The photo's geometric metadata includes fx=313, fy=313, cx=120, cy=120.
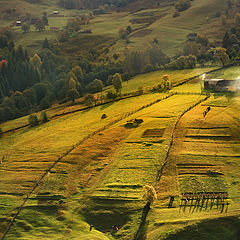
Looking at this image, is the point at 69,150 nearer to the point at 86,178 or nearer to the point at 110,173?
the point at 86,178

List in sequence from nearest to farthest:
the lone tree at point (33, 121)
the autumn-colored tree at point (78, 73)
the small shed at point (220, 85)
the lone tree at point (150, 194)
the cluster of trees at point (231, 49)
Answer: the lone tree at point (150, 194)
the small shed at point (220, 85)
the lone tree at point (33, 121)
the cluster of trees at point (231, 49)
the autumn-colored tree at point (78, 73)

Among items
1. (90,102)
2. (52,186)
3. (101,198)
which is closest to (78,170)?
(52,186)

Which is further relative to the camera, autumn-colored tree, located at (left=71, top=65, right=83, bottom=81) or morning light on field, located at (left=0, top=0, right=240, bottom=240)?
autumn-colored tree, located at (left=71, top=65, right=83, bottom=81)

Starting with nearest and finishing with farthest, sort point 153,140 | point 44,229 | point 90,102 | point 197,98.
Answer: point 44,229 < point 153,140 < point 197,98 < point 90,102

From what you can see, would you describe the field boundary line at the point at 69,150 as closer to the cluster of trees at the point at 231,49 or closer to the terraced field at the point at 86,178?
the terraced field at the point at 86,178

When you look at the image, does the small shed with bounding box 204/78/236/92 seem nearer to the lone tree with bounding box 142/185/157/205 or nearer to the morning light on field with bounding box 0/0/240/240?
the morning light on field with bounding box 0/0/240/240

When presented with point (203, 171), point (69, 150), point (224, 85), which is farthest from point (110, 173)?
point (224, 85)

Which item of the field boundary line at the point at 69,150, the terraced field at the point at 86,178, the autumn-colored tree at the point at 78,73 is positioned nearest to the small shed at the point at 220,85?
the field boundary line at the point at 69,150

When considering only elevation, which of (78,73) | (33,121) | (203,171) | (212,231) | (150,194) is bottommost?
(78,73)

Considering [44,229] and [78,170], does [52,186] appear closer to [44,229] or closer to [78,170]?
[78,170]

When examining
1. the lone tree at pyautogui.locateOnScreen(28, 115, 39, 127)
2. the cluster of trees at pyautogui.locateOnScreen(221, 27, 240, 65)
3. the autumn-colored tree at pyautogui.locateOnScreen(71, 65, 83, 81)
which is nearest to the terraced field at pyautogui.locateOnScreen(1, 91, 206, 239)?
the lone tree at pyautogui.locateOnScreen(28, 115, 39, 127)

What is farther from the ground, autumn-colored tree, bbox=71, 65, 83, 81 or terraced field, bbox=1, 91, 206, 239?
terraced field, bbox=1, 91, 206, 239
